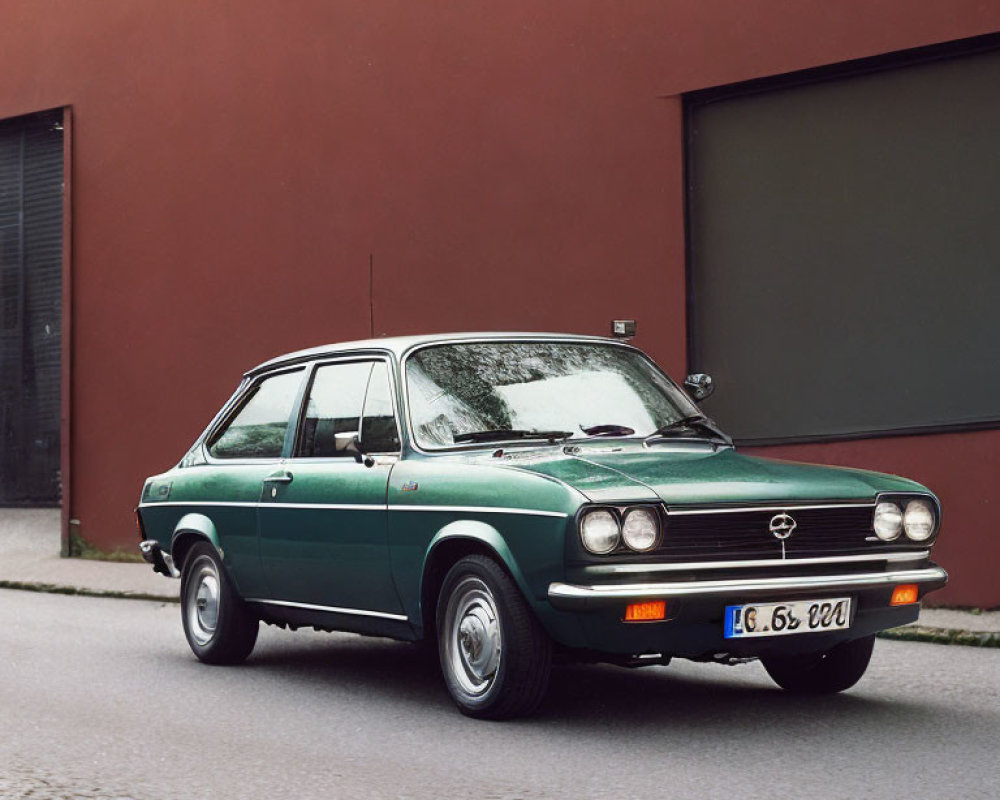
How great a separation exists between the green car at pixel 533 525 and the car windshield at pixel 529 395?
0.04 feet

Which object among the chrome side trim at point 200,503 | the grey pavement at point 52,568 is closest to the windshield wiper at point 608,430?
the chrome side trim at point 200,503

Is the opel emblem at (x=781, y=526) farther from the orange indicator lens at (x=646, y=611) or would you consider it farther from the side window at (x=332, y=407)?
the side window at (x=332, y=407)

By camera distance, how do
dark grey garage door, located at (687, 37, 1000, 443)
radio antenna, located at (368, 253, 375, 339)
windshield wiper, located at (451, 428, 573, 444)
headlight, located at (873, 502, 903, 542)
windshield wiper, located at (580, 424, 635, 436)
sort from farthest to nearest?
radio antenna, located at (368, 253, 375, 339)
dark grey garage door, located at (687, 37, 1000, 443)
windshield wiper, located at (580, 424, 635, 436)
windshield wiper, located at (451, 428, 573, 444)
headlight, located at (873, 502, 903, 542)

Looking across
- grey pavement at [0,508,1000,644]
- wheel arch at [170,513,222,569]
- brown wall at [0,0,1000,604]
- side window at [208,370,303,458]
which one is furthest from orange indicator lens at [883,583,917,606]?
brown wall at [0,0,1000,604]

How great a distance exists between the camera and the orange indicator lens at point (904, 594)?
21.4 ft

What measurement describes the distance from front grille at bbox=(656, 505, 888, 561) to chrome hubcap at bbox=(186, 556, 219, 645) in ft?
11.4

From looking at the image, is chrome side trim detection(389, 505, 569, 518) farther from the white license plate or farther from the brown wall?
the brown wall

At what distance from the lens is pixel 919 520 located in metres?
6.71

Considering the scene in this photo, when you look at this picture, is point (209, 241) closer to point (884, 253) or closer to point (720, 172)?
point (720, 172)

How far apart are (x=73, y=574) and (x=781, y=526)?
10742 millimetres

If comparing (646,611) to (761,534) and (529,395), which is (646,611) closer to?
(761,534)

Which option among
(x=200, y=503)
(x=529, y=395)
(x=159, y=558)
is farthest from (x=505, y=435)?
(x=159, y=558)

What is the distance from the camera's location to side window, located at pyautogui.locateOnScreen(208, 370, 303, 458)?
27.5 ft

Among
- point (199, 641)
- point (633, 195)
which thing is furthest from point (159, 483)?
point (633, 195)
